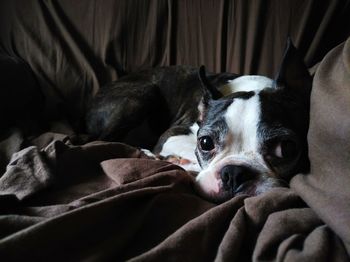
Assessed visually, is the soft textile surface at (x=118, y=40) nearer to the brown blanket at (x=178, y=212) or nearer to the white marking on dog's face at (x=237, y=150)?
the white marking on dog's face at (x=237, y=150)

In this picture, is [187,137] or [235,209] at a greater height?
[235,209]

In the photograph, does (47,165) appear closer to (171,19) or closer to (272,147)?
(272,147)

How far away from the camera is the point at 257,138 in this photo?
1.46 m

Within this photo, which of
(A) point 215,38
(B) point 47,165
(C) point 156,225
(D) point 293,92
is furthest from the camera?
(A) point 215,38

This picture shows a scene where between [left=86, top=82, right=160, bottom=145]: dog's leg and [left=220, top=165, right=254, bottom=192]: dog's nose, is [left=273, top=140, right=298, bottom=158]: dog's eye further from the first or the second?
[left=86, top=82, right=160, bottom=145]: dog's leg

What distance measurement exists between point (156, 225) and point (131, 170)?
278 mm

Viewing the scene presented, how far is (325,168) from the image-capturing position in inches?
44.8

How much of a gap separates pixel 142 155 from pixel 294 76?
68cm

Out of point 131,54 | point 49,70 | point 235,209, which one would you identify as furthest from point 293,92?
point 49,70

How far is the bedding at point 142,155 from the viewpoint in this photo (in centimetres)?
98

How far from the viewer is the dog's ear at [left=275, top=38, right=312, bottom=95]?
1.63m

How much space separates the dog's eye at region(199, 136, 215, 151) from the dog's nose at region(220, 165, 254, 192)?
240mm

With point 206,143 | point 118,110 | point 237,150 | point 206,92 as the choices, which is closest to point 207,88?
point 206,92

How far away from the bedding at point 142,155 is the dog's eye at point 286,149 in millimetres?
156
